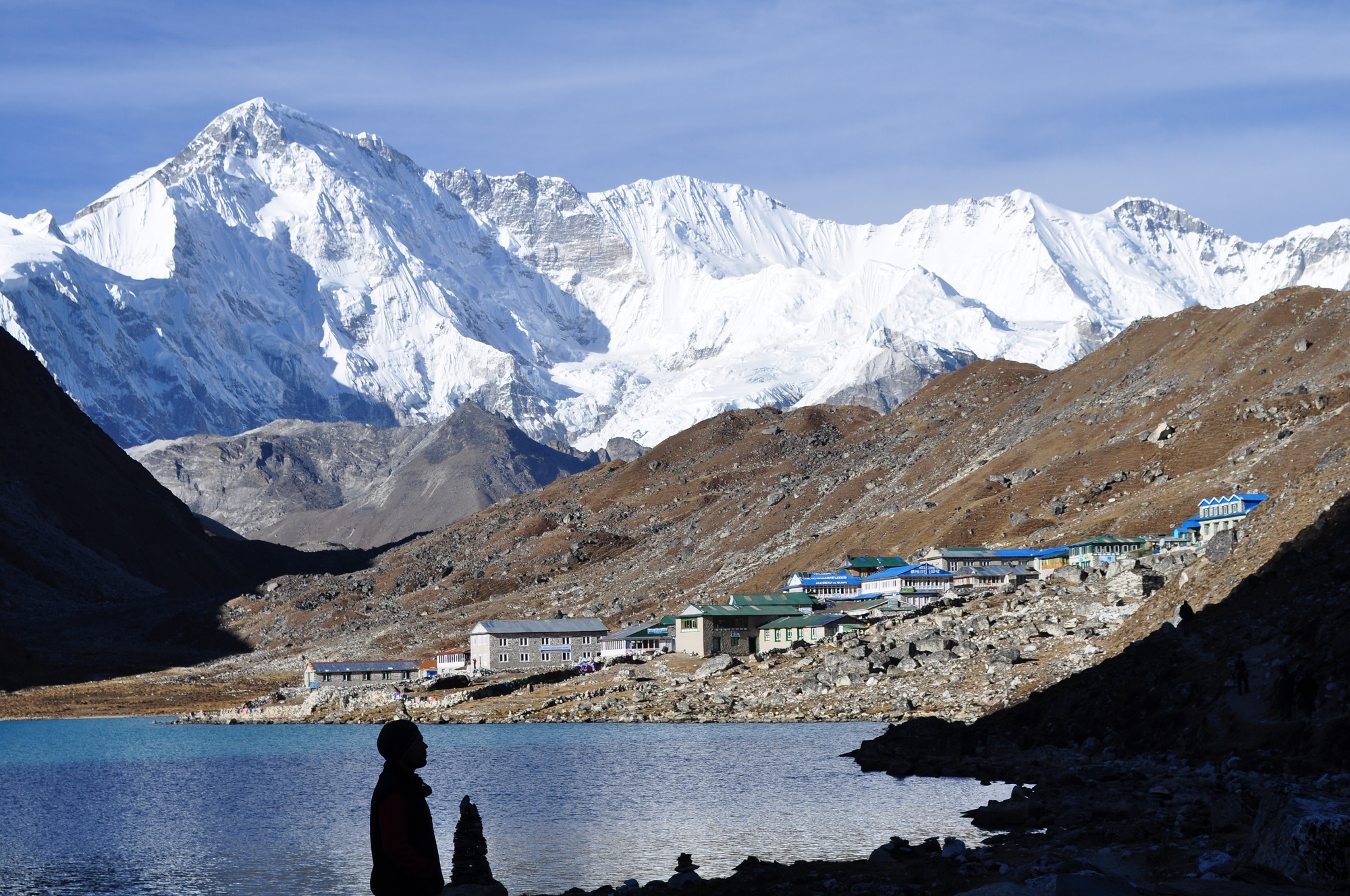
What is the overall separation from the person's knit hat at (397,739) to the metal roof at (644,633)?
146m

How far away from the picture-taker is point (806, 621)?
143m

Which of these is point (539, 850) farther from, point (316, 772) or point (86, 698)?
point (86, 698)

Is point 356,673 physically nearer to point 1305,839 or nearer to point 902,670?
point 902,670

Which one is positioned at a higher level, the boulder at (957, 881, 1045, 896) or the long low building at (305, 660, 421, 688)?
the long low building at (305, 660, 421, 688)

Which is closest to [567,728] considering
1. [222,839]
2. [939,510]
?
[222,839]

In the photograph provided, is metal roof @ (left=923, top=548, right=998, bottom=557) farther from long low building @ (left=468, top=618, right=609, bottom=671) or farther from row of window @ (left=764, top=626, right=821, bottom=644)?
long low building @ (left=468, top=618, right=609, bottom=671)

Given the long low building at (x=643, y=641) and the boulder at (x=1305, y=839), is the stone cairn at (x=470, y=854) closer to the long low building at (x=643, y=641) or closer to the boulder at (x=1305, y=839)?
the boulder at (x=1305, y=839)

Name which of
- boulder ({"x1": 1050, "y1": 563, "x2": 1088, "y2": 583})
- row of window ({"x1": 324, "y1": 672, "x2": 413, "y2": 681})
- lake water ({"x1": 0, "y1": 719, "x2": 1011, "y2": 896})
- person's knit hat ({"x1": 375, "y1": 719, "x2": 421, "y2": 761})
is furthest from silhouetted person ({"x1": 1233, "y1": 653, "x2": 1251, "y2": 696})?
row of window ({"x1": 324, "y1": 672, "x2": 413, "y2": 681})

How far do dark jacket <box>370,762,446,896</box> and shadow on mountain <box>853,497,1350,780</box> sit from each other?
1352 inches

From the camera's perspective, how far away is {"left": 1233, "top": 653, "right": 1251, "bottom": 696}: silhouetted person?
5481cm

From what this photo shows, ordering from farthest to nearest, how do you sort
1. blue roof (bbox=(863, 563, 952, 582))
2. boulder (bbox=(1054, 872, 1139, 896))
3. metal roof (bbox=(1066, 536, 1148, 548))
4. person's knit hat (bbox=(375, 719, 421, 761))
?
blue roof (bbox=(863, 563, 952, 582))
metal roof (bbox=(1066, 536, 1148, 548))
boulder (bbox=(1054, 872, 1139, 896))
person's knit hat (bbox=(375, 719, 421, 761))

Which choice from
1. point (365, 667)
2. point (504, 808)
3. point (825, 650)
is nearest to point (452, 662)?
point (365, 667)

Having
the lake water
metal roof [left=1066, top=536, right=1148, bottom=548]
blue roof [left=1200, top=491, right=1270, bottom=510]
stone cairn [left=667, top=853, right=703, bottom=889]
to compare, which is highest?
blue roof [left=1200, top=491, right=1270, bottom=510]

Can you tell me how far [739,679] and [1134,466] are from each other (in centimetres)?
7546
